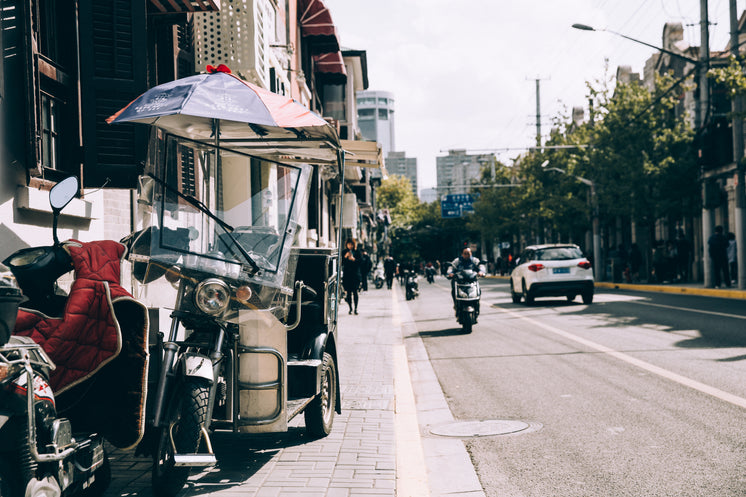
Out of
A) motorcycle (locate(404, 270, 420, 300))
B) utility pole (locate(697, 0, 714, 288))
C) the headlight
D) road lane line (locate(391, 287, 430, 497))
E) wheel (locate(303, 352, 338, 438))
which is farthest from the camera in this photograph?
motorcycle (locate(404, 270, 420, 300))

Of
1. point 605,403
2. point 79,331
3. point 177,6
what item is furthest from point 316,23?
point 79,331

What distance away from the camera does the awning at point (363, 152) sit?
7.41m

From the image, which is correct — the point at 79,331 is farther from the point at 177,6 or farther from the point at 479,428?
A: the point at 177,6

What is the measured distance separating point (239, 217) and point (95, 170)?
2936 mm

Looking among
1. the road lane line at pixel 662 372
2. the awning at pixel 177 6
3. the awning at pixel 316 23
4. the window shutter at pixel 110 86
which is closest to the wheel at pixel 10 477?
the window shutter at pixel 110 86

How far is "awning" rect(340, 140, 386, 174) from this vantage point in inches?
292

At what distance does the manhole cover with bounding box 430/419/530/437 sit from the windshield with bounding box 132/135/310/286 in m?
2.32

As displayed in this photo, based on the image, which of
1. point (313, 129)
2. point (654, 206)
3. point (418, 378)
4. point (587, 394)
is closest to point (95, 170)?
point (313, 129)

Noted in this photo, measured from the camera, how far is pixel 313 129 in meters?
5.78

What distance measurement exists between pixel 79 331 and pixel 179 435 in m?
0.83

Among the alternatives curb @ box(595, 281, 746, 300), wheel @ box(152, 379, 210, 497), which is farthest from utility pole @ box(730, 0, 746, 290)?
wheel @ box(152, 379, 210, 497)

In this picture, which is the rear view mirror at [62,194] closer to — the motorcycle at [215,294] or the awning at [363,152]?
the motorcycle at [215,294]

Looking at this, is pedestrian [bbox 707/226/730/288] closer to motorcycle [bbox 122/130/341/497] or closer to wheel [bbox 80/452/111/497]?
motorcycle [bbox 122/130/341/497]

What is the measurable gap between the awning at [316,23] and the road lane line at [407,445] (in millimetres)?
20255
